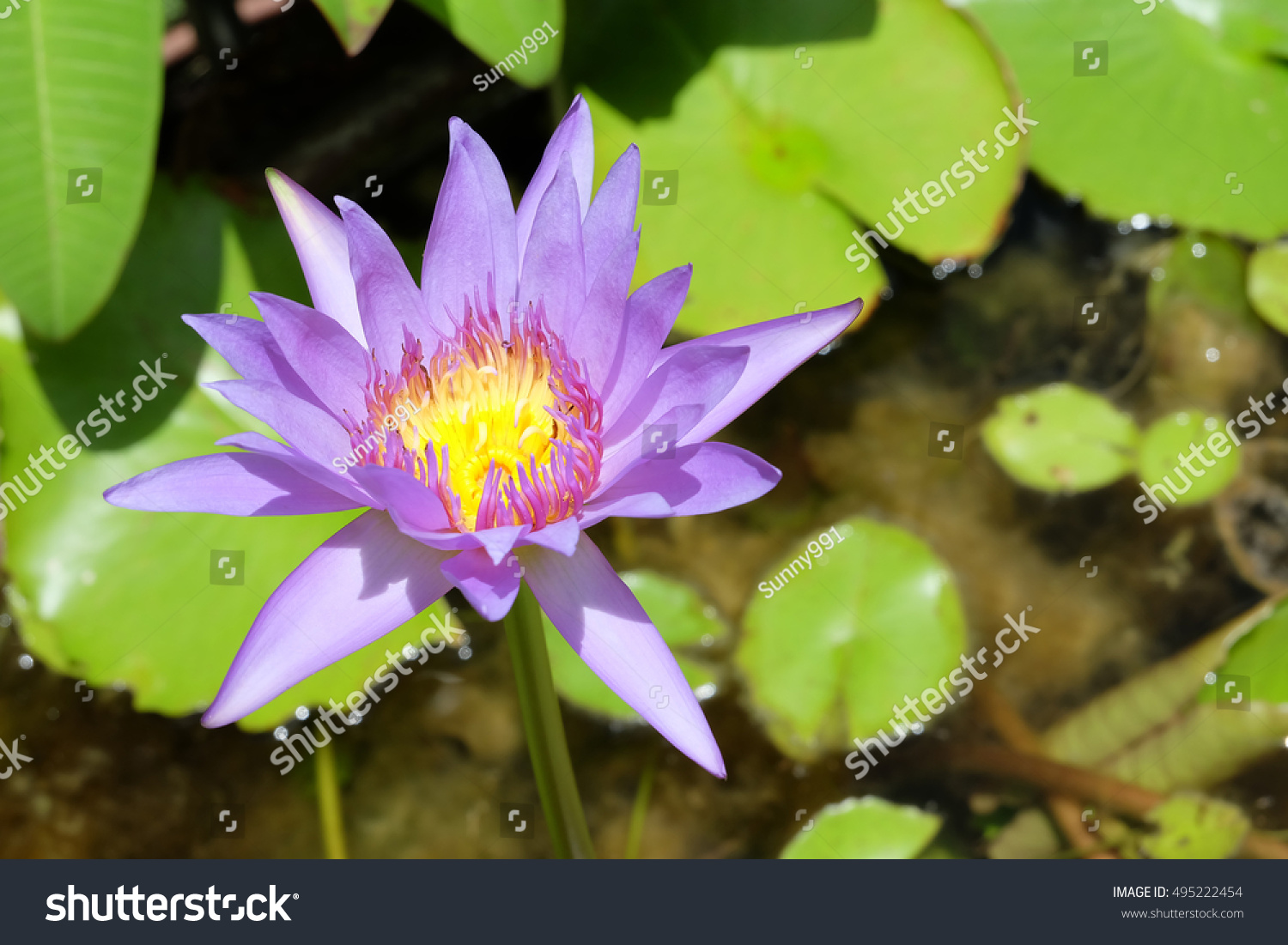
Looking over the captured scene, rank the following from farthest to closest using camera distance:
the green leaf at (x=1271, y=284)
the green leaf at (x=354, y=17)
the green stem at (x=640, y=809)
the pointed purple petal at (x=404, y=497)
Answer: the green leaf at (x=1271, y=284) < the green stem at (x=640, y=809) < the green leaf at (x=354, y=17) < the pointed purple petal at (x=404, y=497)

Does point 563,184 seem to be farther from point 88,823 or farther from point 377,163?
point 88,823

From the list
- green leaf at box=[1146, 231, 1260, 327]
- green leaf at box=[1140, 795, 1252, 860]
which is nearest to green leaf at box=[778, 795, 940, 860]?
green leaf at box=[1140, 795, 1252, 860]

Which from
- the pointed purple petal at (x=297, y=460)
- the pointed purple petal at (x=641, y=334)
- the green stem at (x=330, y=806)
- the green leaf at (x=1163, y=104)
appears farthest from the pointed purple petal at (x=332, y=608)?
the green leaf at (x=1163, y=104)

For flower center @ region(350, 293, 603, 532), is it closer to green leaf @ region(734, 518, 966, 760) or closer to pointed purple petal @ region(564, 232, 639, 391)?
pointed purple petal @ region(564, 232, 639, 391)

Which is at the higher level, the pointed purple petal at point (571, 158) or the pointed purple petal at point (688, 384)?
the pointed purple petal at point (571, 158)

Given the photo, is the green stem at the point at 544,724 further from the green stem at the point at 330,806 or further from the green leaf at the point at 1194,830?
the green leaf at the point at 1194,830
